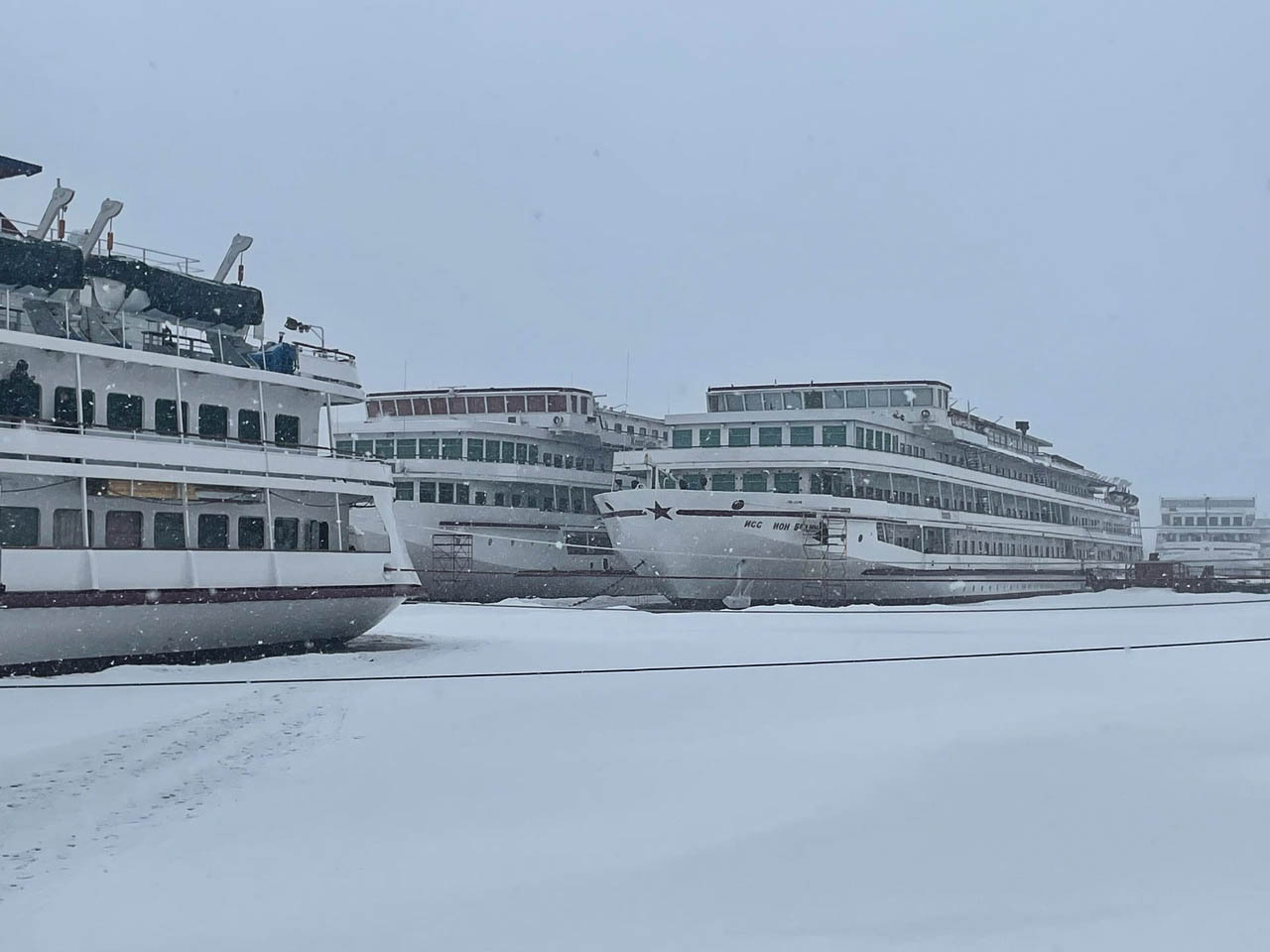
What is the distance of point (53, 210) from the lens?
2216cm

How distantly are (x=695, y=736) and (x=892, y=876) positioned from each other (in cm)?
467

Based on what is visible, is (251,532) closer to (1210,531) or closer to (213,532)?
(213,532)

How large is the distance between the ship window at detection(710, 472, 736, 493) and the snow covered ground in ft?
Result: 79.5

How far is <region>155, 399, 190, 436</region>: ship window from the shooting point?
22.4m

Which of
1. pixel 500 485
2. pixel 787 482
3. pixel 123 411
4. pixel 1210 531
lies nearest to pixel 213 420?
pixel 123 411

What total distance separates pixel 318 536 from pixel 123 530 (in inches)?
178

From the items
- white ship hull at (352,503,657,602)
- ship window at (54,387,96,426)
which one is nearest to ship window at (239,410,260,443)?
ship window at (54,387,96,426)

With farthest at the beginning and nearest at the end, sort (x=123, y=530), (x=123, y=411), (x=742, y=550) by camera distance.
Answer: (x=742, y=550), (x=123, y=411), (x=123, y=530)

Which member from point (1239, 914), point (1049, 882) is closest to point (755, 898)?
point (1049, 882)

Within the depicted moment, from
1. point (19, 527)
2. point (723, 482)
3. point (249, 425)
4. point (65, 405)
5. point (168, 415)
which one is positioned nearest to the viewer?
point (19, 527)

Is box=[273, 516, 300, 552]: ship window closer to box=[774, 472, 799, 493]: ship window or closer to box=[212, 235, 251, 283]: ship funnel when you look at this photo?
box=[212, 235, 251, 283]: ship funnel

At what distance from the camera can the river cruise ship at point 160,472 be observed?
19.0 meters

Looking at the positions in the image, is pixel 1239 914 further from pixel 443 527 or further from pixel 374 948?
pixel 443 527

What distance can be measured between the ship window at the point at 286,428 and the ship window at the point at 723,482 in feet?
64.0
